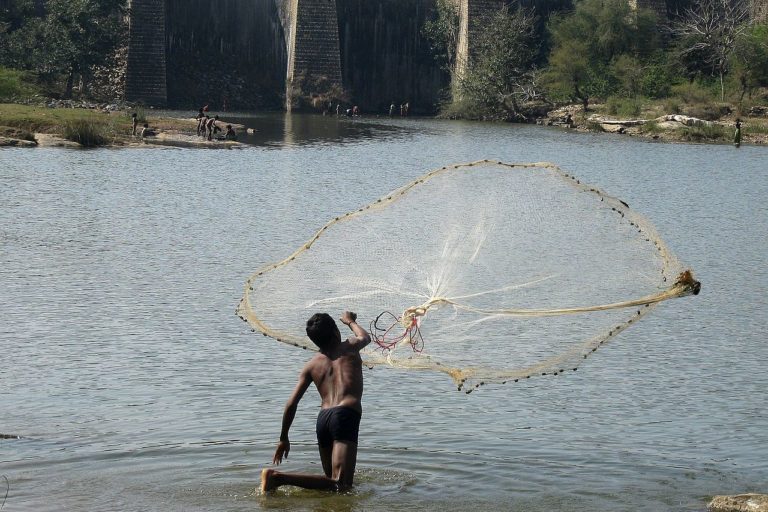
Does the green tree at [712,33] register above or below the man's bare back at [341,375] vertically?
above

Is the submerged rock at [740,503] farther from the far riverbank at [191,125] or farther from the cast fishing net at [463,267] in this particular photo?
the far riverbank at [191,125]

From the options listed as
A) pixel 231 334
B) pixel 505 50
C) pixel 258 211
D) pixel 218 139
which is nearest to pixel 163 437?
pixel 231 334

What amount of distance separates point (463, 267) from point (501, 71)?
2266 inches

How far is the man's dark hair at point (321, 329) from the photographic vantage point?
880 centimetres

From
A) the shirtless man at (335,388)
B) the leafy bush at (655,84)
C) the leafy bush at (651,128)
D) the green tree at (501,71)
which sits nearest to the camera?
the shirtless man at (335,388)

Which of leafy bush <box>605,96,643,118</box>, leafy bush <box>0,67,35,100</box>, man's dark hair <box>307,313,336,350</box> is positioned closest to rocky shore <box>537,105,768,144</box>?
→ leafy bush <box>605,96,643,118</box>

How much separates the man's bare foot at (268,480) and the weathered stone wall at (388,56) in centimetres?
→ 6537

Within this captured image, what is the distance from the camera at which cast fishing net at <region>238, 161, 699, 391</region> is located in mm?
9375

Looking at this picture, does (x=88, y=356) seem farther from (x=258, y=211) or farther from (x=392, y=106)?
(x=392, y=106)

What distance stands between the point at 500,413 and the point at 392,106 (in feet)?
204

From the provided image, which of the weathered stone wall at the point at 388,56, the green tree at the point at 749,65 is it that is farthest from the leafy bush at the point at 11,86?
the green tree at the point at 749,65

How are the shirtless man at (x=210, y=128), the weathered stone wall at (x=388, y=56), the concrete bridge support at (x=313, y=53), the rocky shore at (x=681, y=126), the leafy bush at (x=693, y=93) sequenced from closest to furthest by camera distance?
the shirtless man at (x=210, y=128)
the rocky shore at (x=681, y=126)
the leafy bush at (x=693, y=93)
the concrete bridge support at (x=313, y=53)
the weathered stone wall at (x=388, y=56)

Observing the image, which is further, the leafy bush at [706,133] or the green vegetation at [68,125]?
the leafy bush at [706,133]

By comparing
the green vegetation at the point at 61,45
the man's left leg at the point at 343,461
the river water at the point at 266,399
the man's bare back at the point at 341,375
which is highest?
the green vegetation at the point at 61,45
